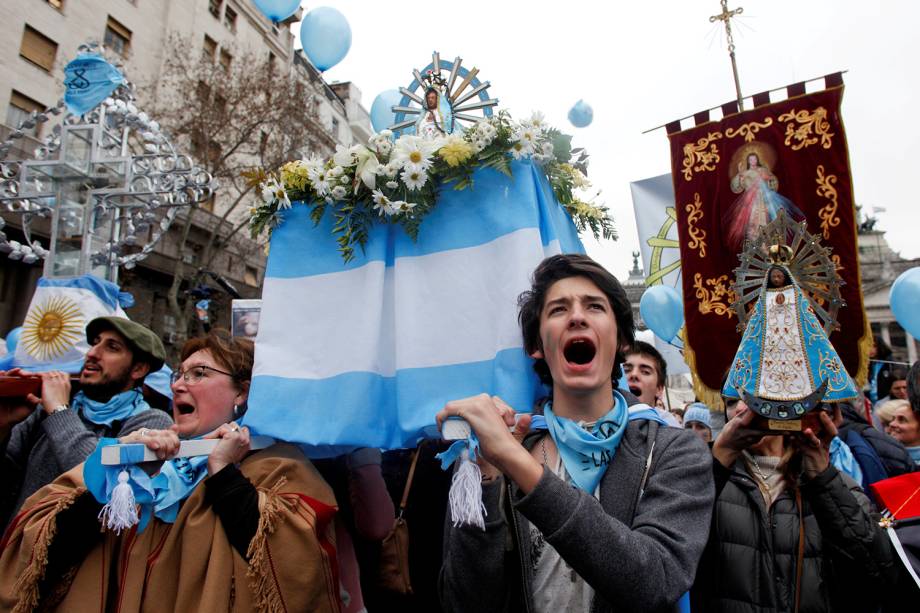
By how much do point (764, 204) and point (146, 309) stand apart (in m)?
21.8

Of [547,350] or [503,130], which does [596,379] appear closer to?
[547,350]

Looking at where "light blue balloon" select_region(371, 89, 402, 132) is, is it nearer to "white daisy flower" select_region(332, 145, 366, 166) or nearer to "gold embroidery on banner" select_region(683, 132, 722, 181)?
"white daisy flower" select_region(332, 145, 366, 166)

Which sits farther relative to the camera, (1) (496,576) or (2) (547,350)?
(2) (547,350)

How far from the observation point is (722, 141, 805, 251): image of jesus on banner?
524cm

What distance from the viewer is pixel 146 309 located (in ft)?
71.4

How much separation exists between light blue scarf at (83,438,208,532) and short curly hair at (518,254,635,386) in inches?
53.7

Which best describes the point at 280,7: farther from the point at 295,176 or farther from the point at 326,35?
the point at 295,176

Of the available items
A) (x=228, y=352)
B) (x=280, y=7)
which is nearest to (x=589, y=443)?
(x=228, y=352)

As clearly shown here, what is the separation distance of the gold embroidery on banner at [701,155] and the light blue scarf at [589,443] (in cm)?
455

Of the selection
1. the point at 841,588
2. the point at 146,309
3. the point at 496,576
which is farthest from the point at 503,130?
the point at 146,309

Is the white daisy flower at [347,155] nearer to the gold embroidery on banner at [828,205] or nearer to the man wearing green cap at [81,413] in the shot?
the man wearing green cap at [81,413]

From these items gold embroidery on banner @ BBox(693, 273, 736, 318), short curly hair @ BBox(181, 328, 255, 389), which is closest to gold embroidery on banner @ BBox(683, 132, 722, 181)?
gold embroidery on banner @ BBox(693, 273, 736, 318)

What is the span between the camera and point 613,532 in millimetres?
1473

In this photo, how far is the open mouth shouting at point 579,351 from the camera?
1.96m
